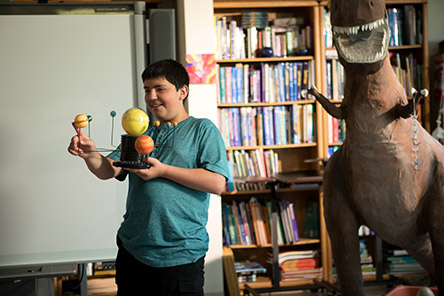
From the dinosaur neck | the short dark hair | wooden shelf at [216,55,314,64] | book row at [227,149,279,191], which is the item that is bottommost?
book row at [227,149,279,191]

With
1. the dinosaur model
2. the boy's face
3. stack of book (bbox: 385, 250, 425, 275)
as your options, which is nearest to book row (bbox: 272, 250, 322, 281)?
stack of book (bbox: 385, 250, 425, 275)

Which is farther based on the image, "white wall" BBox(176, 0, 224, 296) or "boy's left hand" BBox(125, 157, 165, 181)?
"white wall" BBox(176, 0, 224, 296)

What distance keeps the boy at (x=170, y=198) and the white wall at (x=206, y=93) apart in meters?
1.59

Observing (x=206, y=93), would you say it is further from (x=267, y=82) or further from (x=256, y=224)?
(x=256, y=224)

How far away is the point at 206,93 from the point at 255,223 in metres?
1.23

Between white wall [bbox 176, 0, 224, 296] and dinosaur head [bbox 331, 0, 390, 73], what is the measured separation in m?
1.92

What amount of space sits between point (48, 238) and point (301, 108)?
2258 mm

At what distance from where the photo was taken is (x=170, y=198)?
1.37m

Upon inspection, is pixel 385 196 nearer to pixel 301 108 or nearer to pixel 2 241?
pixel 2 241

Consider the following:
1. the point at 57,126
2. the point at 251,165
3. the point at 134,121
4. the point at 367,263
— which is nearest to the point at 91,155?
the point at 134,121

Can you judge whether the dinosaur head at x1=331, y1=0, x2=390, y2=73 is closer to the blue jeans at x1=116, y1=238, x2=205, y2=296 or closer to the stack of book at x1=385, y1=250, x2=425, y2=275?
the blue jeans at x1=116, y1=238, x2=205, y2=296

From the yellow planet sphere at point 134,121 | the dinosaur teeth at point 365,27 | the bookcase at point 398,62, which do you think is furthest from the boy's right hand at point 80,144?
the bookcase at point 398,62

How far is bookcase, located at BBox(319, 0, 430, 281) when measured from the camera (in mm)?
3807

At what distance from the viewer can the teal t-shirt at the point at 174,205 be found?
1.35 metres
